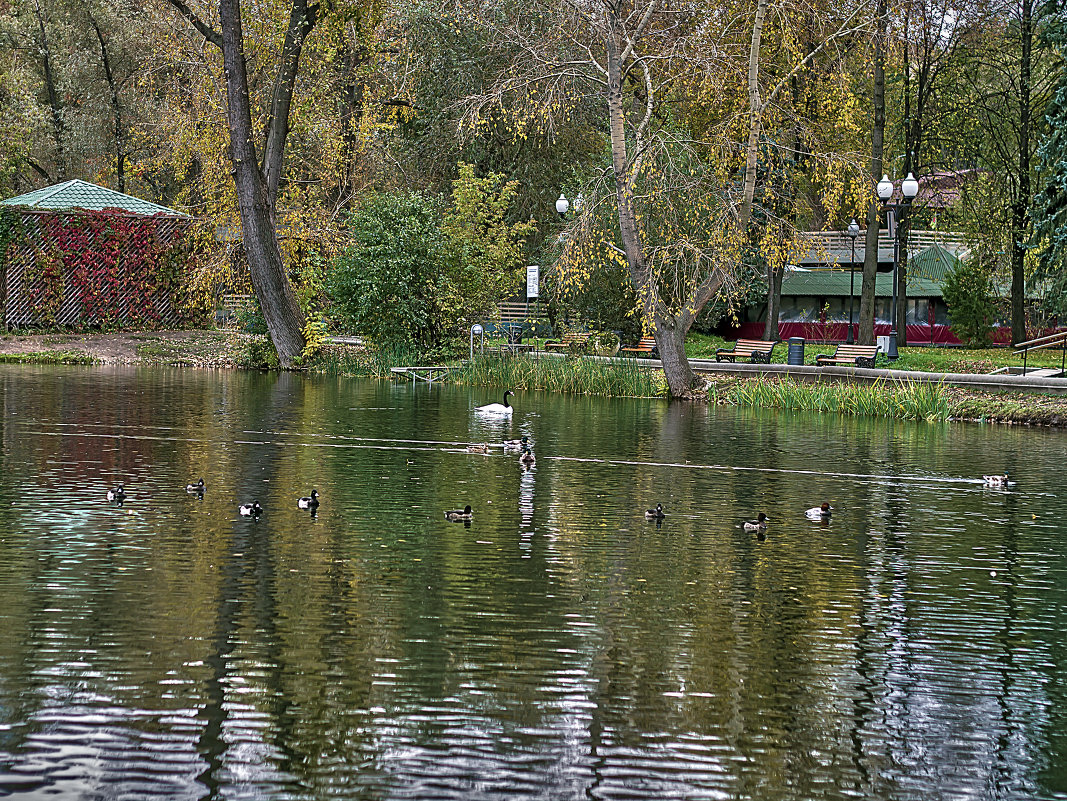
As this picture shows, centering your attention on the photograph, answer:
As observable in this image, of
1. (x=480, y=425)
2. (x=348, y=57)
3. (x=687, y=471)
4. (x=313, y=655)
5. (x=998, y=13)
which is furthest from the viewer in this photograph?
(x=348, y=57)

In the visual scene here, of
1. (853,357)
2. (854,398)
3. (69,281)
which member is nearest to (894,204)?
(853,357)

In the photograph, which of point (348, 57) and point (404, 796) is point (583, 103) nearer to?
point (348, 57)

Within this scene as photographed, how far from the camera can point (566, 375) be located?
32.8 metres

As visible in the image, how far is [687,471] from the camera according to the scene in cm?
1838

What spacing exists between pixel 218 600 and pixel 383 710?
290 cm

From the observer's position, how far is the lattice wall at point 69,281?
138 feet

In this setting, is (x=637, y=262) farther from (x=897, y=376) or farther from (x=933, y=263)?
(x=933, y=263)

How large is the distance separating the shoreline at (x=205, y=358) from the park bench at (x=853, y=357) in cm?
363

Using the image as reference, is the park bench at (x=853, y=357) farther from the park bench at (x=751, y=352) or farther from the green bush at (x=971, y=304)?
the green bush at (x=971, y=304)

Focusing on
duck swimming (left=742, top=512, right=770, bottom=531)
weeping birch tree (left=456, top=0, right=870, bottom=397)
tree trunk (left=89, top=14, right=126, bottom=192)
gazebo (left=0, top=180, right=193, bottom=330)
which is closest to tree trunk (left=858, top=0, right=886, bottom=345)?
weeping birch tree (left=456, top=0, right=870, bottom=397)

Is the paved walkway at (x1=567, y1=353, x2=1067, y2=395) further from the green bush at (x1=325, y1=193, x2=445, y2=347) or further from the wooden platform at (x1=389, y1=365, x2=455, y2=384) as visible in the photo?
the green bush at (x1=325, y1=193, x2=445, y2=347)

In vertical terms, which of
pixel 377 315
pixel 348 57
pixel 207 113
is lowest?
pixel 377 315

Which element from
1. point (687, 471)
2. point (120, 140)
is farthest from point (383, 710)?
point (120, 140)

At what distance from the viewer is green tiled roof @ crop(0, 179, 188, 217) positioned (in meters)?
44.0
